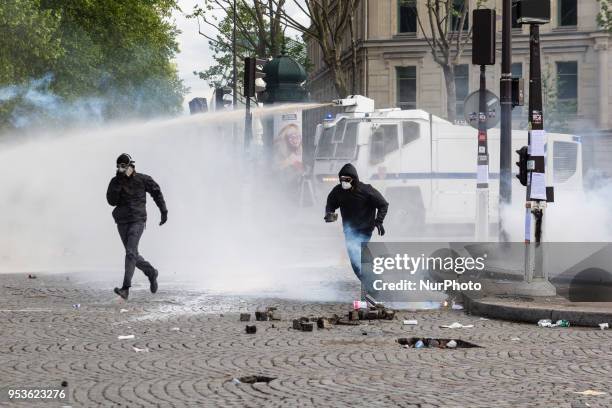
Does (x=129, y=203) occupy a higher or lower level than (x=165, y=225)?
higher

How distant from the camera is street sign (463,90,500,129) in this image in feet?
62.5

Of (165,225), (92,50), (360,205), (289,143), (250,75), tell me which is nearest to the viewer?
(360,205)

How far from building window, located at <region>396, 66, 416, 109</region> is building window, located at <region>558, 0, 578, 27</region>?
7698 millimetres

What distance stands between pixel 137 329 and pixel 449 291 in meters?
4.60

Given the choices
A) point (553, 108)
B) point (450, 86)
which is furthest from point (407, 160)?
point (553, 108)

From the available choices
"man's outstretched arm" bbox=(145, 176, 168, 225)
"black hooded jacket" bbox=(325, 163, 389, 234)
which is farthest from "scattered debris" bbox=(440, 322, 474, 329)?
"man's outstretched arm" bbox=(145, 176, 168, 225)

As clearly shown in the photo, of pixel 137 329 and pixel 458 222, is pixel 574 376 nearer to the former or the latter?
pixel 137 329

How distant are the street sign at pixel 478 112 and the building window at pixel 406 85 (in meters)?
37.0

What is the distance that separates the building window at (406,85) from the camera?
56.2 meters

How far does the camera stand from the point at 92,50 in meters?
41.1

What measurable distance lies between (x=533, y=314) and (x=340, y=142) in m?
16.5

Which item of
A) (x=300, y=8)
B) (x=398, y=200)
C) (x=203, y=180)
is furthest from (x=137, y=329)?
(x=300, y=8)

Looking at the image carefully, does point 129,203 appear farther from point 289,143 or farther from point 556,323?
point 289,143

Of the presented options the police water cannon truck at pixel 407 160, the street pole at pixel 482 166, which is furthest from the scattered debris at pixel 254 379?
the police water cannon truck at pixel 407 160
